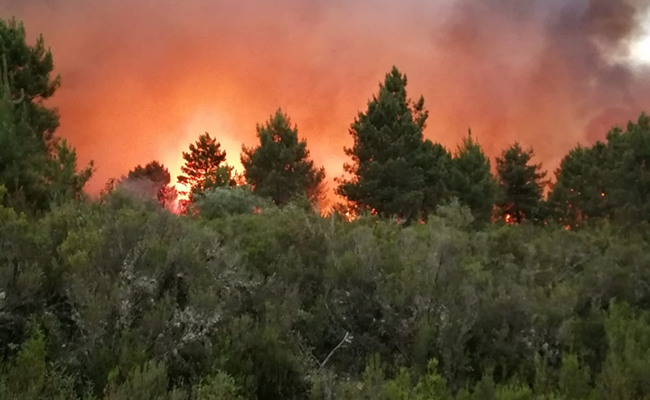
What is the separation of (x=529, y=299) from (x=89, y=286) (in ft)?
15.2

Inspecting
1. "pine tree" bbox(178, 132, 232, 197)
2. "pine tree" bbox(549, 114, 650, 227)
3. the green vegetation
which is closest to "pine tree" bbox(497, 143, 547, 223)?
"pine tree" bbox(549, 114, 650, 227)

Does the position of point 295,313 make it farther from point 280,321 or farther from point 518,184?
point 518,184

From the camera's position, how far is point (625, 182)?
25562 millimetres

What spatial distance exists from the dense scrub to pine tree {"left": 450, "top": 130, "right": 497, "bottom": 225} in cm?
1984

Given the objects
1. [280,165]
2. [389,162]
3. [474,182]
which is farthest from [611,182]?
[280,165]

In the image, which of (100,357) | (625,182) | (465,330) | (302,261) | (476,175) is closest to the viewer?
(100,357)

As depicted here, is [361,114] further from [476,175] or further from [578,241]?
[578,241]

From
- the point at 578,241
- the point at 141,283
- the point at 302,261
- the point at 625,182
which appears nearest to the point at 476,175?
the point at 625,182

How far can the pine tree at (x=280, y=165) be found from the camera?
27172 mm

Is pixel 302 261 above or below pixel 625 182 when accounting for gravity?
below

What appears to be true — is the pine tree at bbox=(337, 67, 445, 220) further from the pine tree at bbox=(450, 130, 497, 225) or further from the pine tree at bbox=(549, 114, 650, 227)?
the pine tree at bbox=(549, 114, 650, 227)

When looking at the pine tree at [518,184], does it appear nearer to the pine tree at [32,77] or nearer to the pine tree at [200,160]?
the pine tree at [200,160]

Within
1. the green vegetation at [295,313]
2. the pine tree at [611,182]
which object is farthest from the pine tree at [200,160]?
the green vegetation at [295,313]

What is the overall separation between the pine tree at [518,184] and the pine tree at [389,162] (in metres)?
11.7
